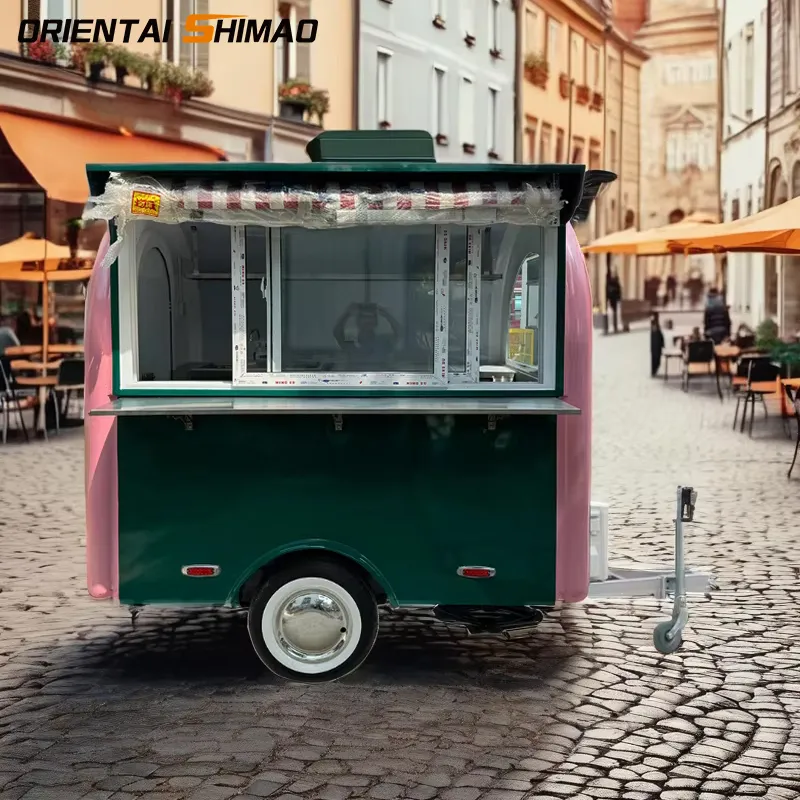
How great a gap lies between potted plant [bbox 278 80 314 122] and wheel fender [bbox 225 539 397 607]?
22.3m

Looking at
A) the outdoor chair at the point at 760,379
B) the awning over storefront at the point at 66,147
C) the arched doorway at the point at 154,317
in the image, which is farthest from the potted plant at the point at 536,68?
the arched doorway at the point at 154,317

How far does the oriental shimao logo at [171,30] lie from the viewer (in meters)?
21.9

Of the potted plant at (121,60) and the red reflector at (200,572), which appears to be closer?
the red reflector at (200,572)

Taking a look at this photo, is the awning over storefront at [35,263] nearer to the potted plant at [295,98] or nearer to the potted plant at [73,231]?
the potted plant at [73,231]

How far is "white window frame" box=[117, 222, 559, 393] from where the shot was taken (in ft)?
21.1

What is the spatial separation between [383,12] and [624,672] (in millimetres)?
27829

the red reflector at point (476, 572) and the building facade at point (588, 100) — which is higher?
the building facade at point (588, 100)

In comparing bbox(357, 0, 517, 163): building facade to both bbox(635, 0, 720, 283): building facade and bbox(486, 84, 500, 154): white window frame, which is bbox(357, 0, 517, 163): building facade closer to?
bbox(486, 84, 500, 154): white window frame

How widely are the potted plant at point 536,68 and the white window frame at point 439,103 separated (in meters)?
7.69

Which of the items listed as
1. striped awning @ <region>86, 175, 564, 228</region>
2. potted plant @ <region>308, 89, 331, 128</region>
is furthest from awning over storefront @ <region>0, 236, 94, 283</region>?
striped awning @ <region>86, 175, 564, 228</region>

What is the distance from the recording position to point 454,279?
6.48 metres

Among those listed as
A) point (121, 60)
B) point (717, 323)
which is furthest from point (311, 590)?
point (717, 323)

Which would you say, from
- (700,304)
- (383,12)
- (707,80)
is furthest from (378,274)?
(707,80)

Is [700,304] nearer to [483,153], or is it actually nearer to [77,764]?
[483,153]
